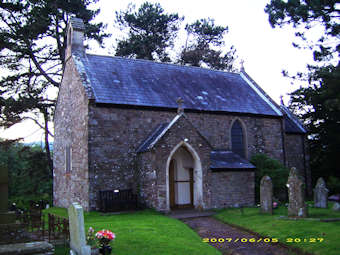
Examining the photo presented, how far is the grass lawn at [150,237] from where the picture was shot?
951cm

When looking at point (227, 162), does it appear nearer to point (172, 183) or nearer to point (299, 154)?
point (172, 183)

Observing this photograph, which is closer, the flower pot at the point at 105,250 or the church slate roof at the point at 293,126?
the flower pot at the point at 105,250

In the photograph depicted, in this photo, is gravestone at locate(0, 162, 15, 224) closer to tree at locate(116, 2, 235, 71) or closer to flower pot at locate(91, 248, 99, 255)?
flower pot at locate(91, 248, 99, 255)

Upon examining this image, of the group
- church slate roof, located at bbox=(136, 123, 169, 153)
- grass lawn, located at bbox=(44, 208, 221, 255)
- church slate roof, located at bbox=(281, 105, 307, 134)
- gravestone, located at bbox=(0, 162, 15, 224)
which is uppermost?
church slate roof, located at bbox=(281, 105, 307, 134)

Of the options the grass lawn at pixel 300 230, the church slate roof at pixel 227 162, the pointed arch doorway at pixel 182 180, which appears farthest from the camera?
the pointed arch doorway at pixel 182 180

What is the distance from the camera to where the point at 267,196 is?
15688mm

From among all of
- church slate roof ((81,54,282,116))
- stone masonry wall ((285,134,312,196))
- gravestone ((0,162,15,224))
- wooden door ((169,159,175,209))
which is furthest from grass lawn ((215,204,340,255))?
stone masonry wall ((285,134,312,196))

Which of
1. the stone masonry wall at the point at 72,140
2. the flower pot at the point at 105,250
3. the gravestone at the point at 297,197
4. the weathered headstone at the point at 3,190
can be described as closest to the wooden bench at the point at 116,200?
the stone masonry wall at the point at 72,140

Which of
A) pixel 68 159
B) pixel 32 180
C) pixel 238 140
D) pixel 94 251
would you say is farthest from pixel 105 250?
pixel 32 180

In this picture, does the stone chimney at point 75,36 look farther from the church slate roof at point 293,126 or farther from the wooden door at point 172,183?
the church slate roof at point 293,126

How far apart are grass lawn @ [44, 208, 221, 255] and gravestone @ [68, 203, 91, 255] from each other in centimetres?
107

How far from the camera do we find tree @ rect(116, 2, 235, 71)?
126 ft

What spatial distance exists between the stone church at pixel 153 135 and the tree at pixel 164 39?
1475 centimetres

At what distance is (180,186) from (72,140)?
23.3 ft
